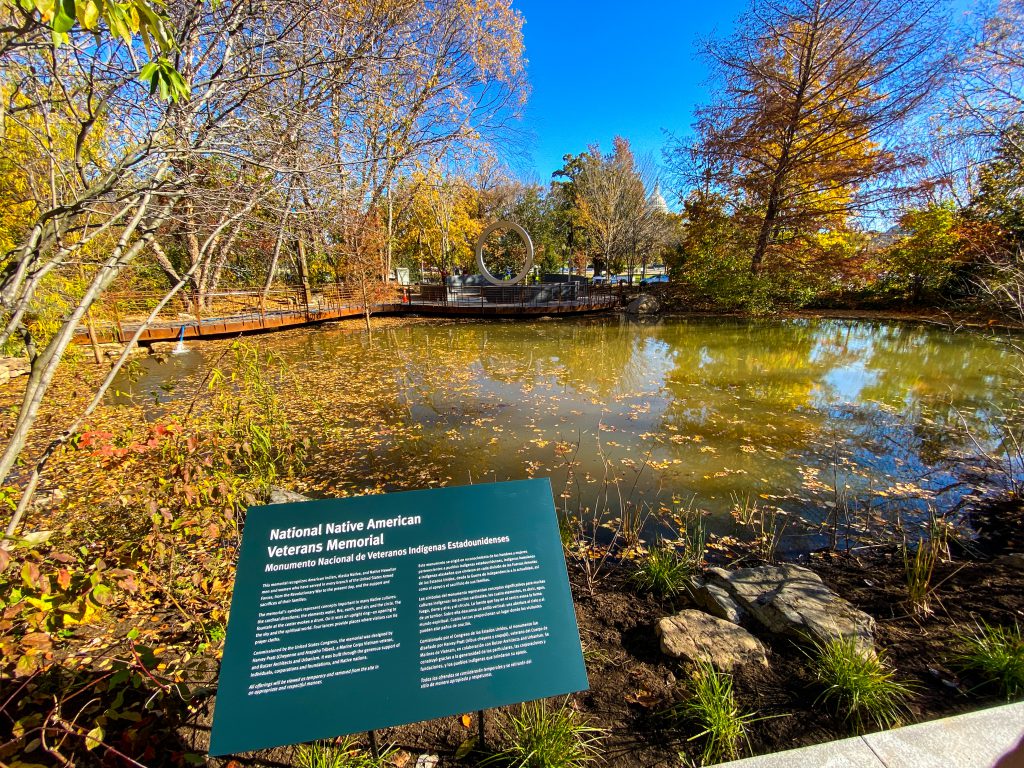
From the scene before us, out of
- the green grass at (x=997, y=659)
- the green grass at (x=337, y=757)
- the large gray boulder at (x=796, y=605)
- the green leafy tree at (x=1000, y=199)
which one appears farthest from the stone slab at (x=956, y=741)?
the green leafy tree at (x=1000, y=199)

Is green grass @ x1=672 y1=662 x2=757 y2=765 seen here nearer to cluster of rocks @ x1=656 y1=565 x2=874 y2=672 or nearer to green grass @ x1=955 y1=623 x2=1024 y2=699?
cluster of rocks @ x1=656 y1=565 x2=874 y2=672

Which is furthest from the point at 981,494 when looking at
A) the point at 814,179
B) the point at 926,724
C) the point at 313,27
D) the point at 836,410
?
the point at 814,179

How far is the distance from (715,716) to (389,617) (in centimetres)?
143

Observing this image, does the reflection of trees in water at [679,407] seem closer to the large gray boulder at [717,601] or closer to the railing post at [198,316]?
the large gray boulder at [717,601]

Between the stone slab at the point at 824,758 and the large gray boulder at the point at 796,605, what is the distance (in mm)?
590

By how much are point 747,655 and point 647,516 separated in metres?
1.98

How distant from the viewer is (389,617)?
152 cm

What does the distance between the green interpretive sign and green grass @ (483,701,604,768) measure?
361mm

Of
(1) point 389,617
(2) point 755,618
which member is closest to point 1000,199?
(2) point 755,618

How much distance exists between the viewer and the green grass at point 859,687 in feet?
5.99

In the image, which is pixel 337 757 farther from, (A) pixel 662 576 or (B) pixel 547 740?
(A) pixel 662 576

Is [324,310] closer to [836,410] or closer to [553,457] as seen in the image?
[553,457]

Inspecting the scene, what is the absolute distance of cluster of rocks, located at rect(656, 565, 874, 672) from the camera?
2.21 metres

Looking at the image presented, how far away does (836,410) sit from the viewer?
7.61 meters
